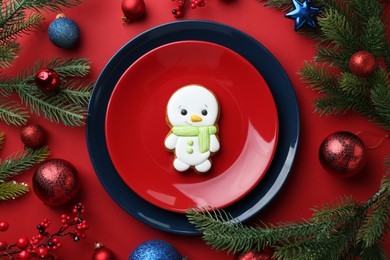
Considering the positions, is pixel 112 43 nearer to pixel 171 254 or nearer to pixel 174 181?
pixel 174 181

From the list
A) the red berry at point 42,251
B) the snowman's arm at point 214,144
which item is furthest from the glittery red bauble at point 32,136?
the snowman's arm at point 214,144

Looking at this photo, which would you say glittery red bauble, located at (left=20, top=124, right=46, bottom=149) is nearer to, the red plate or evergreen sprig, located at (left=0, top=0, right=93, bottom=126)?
evergreen sprig, located at (left=0, top=0, right=93, bottom=126)

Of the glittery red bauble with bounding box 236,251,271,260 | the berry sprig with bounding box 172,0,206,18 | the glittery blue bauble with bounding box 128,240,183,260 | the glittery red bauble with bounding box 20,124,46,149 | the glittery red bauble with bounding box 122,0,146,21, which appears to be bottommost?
the glittery blue bauble with bounding box 128,240,183,260

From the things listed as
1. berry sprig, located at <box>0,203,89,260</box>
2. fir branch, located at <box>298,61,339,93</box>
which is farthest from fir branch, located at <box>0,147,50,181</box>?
fir branch, located at <box>298,61,339,93</box>

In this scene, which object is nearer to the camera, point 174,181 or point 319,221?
point 319,221

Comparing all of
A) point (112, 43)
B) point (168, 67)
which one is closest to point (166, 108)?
point (168, 67)
